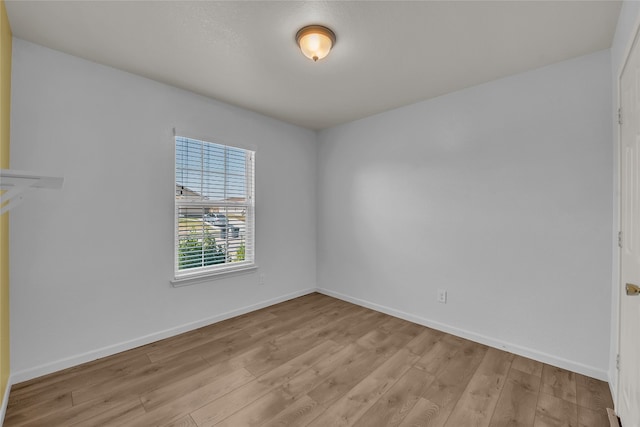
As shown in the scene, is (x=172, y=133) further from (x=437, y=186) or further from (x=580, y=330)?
(x=580, y=330)

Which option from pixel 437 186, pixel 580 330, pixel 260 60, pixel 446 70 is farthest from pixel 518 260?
pixel 260 60

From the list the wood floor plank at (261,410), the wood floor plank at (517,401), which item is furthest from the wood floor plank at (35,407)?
the wood floor plank at (517,401)

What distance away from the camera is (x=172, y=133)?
107 inches

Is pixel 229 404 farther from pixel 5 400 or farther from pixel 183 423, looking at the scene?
pixel 5 400

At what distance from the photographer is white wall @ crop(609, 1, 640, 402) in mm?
1547

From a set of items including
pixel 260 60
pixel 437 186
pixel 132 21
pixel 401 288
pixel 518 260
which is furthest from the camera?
pixel 401 288

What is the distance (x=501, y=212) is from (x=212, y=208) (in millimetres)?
2859

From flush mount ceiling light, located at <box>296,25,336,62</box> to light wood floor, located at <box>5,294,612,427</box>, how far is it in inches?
92.2

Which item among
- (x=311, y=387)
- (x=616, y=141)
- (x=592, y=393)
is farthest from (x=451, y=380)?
(x=616, y=141)

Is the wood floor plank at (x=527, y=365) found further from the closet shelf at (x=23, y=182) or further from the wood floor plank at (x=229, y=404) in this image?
the closet shelf at (x=23, y=182)

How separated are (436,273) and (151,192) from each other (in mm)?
2912

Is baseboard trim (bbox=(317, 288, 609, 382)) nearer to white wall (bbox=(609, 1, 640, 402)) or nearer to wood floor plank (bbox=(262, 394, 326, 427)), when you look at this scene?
white wall (bbox=(609, 1, 640, 402))

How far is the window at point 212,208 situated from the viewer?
2846mm

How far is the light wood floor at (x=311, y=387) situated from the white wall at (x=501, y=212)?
372 mm
